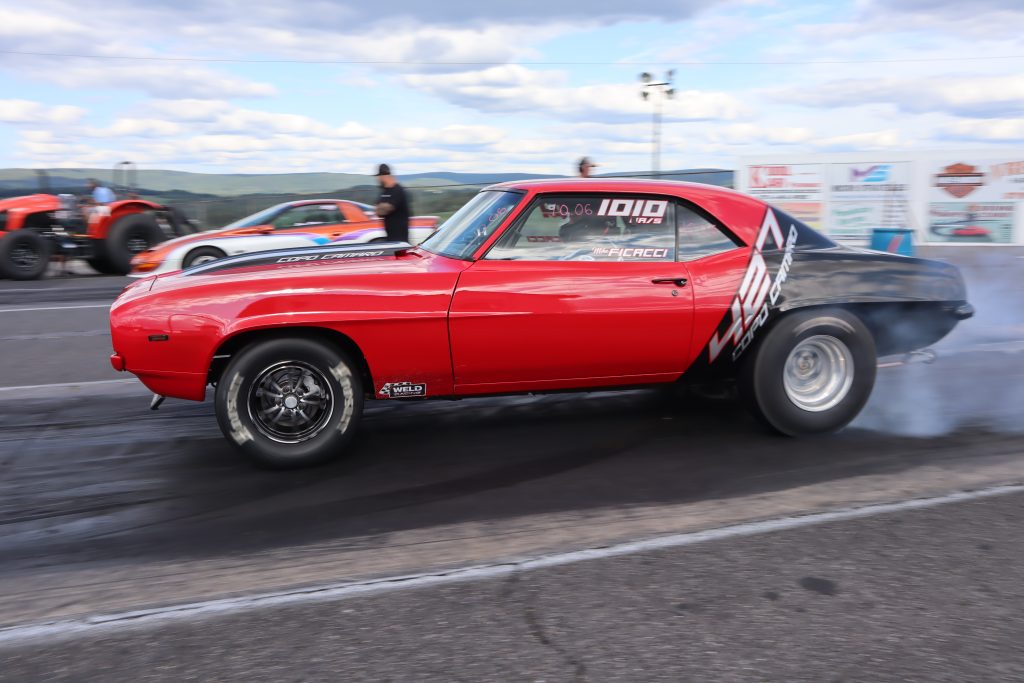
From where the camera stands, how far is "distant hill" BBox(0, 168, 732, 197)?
1673 centimetres

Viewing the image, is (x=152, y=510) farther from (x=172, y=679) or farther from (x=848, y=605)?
(x=848, y=605)

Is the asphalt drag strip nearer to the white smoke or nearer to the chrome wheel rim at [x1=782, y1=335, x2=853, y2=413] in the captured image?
the chrome wheel rim at [x1=782, y1=335, x2=853, y2=413]

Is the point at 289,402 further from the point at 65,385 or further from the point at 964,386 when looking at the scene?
the point at 964,386

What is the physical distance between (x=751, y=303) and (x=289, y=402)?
8.49 feet

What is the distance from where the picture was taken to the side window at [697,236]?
4898 millimetres

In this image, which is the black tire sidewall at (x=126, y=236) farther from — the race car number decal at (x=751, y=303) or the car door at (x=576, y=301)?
the race car number decal at (x=751, y=303)

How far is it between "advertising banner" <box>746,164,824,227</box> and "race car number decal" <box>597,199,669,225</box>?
13.7 metres

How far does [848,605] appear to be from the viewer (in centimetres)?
307

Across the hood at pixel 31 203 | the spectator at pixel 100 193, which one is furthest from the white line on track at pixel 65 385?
the spectator at pixel 100 193

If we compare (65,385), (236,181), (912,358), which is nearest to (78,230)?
(65,385)

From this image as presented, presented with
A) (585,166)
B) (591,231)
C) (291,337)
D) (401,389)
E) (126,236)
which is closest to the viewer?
(291,337)

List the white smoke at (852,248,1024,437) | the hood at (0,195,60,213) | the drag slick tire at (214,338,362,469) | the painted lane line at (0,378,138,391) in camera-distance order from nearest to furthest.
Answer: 1. the drag slick tire at (214,338,362,469)
2. the white smoke at (852,248,1024,437)
3. the painted lane line at (0,378,138,391)
4. the hood at (0,195,60,213)

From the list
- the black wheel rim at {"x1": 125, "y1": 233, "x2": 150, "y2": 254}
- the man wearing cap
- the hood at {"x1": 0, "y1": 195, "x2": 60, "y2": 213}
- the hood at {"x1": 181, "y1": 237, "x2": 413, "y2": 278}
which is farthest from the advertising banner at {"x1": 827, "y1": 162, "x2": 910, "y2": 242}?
the hood at {"x1": 0, "y1": 195, "x2": 60, "y2": 213}

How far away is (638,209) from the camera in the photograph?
4.89m
